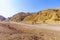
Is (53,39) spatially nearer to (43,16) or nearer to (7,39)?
(7,39)

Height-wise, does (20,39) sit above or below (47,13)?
below

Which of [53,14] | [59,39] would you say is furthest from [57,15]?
[59,39]

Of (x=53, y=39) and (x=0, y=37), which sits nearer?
(x=0, y=37)

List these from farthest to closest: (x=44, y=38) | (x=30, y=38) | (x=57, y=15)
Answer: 1. (x=57, y=15)
2. (x=44, y=38)
3. (x=30, y=38)

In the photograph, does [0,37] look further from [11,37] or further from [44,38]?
[44,38]

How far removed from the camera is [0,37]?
1030 cm

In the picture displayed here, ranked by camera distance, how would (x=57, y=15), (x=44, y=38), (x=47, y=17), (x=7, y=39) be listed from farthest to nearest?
(x=47, y=17)
(x=57, y=15)
(x=44, y=38)
(x=7, y=39)

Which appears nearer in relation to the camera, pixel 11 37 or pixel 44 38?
pixel 11 37

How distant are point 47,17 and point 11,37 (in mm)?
54774

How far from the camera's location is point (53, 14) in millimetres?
62281

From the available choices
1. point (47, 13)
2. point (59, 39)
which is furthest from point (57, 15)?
point (59, 39)

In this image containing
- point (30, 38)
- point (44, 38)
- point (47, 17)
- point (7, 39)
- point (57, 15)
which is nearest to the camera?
point (7, 39)

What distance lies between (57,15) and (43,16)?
9.12 metres

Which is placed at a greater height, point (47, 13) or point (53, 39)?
point (47, 13)
